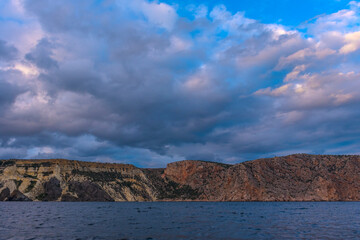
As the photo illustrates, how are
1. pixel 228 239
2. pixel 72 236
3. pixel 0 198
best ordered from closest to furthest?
pixel 228 239 < pixel 72 236 < pixel 0 198

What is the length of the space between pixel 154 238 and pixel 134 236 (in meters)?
3.04

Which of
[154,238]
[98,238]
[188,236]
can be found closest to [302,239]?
[188,236]

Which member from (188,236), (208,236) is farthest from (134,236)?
(208,236)

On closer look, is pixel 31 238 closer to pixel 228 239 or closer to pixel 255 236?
pixel 228 239

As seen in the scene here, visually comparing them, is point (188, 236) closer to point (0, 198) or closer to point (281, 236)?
point (281, 236)

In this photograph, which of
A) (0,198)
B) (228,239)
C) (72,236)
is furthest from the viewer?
(0,198)

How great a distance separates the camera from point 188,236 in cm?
3425

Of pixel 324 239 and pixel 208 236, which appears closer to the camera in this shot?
pixel 324 239

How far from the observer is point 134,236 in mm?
34625

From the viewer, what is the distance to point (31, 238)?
32094 mm

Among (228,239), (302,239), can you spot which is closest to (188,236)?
(228,239)

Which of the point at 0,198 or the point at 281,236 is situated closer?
the point at 281,236

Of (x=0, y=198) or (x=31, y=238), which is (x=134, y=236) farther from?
(x=0, y=198)

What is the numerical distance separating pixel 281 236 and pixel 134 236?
17193mm
